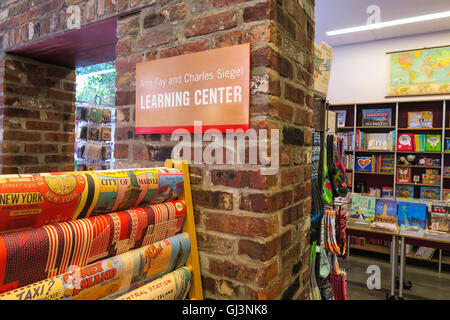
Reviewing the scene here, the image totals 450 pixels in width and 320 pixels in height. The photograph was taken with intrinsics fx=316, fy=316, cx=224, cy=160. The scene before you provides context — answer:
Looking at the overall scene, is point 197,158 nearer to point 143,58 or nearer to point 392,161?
point 143,58

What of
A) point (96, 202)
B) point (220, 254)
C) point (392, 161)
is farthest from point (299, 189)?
point (392, 161)

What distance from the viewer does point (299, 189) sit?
1258 millimetres

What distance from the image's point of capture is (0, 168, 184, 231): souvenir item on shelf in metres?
0.65

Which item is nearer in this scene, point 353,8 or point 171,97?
point 171,97

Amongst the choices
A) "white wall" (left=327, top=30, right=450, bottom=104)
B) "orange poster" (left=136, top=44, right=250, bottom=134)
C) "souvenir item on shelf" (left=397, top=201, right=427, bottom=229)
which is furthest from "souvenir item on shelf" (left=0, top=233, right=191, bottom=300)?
"white wall" (left=327, top=30, right=450, bottom=104)

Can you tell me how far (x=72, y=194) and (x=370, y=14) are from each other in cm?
480

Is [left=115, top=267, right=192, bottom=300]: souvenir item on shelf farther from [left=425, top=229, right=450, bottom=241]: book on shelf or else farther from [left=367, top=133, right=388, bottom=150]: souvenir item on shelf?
[left=367, top=133, right=388, bottom=150]: souvenir item on shelf

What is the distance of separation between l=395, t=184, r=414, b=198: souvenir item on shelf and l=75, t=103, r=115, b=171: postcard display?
4544mm

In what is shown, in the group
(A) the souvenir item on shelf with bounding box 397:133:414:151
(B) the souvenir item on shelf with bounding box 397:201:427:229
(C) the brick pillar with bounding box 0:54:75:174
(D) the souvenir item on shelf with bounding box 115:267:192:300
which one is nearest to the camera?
(D) the souvenir item on shelf with bounding box 115:267:192:300

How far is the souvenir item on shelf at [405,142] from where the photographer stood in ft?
16.6

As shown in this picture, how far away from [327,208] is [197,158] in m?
1.63

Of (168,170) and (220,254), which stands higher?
(168,170)

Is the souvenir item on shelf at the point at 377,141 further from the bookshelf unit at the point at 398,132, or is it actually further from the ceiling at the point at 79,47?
the ceiling at the point at 79,47

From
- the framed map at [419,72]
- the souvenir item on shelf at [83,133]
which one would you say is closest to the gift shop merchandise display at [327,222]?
the souvenir item on shelf at [83,133]
